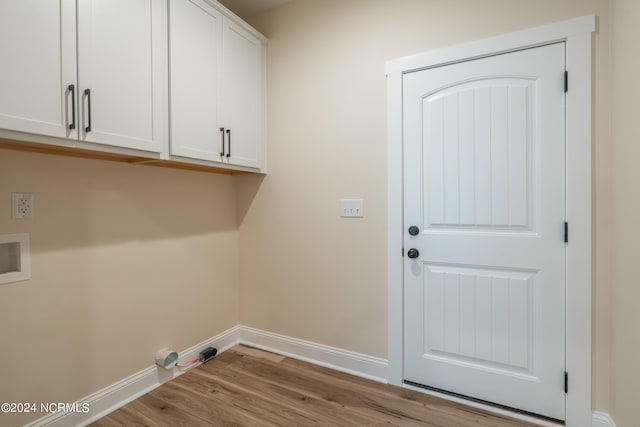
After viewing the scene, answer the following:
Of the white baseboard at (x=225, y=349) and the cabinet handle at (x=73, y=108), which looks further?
the white baseboard at (x=225, y=349)

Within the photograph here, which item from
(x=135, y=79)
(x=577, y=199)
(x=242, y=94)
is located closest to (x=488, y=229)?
(x=577, y=199)

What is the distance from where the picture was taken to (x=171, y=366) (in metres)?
2.15

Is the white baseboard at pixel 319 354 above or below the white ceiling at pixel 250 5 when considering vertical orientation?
below

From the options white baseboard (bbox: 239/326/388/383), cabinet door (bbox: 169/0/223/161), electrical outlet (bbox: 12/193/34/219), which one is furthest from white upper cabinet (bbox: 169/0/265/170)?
white baseboard (bbox: 239/326/388/383)

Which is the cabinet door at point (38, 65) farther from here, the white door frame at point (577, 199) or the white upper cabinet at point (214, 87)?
the white door frame at point (577, 199)

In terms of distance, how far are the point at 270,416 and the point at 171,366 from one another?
0.81 m

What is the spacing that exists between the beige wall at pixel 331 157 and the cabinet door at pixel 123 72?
971 millimetres

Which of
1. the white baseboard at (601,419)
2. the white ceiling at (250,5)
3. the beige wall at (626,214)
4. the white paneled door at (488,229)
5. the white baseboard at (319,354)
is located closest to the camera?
the beige wall at (626,214)

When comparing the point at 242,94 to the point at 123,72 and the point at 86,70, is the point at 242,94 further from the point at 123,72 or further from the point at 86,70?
the point at 86,70

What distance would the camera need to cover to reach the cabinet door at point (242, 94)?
7.35ft

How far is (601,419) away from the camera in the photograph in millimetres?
1617

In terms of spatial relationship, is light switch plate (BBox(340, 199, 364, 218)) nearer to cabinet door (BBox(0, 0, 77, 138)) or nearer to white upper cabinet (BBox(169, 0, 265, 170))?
white upper cabinet (BBox(169, 0, 265, 170))

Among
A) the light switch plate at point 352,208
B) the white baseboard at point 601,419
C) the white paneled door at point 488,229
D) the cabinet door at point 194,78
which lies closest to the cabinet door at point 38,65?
the cabinet door at point 194,78

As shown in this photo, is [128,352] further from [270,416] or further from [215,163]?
[215,163]
